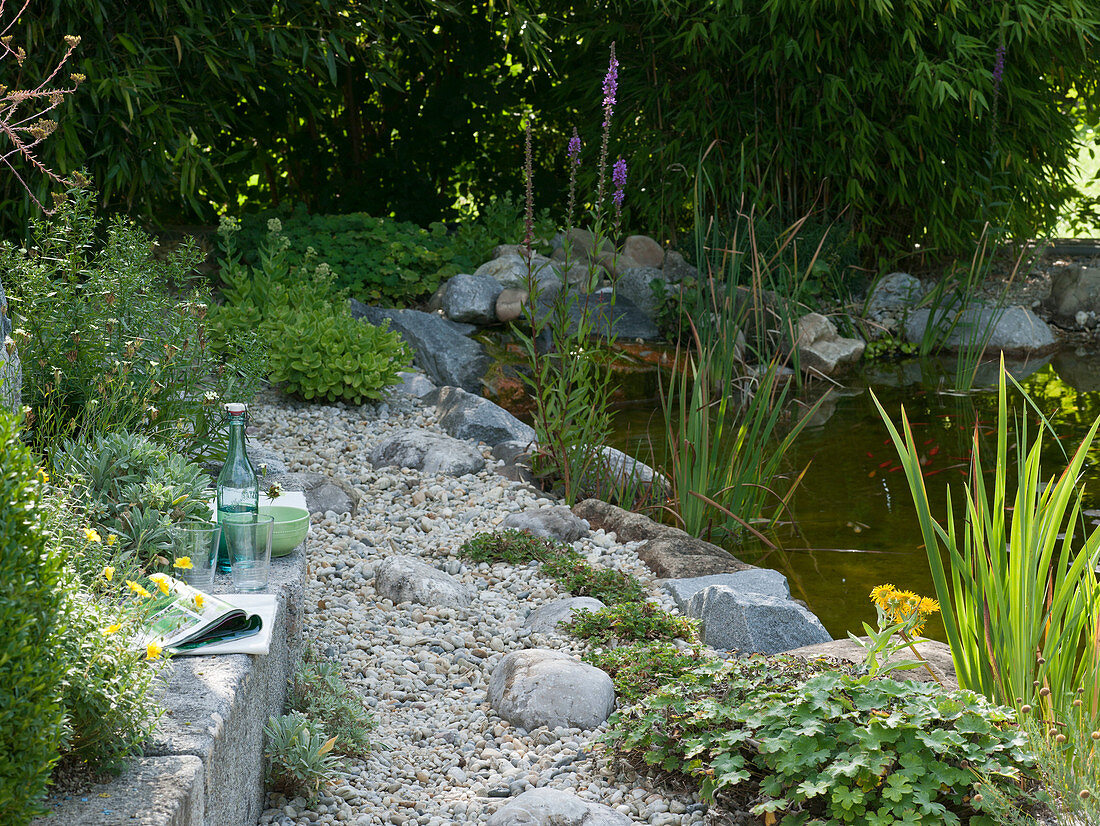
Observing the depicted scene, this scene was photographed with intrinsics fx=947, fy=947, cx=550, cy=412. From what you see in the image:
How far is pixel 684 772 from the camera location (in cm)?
172

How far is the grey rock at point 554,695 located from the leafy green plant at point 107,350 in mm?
1026

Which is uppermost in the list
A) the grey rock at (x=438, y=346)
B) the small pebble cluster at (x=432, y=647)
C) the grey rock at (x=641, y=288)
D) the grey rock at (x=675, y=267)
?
the grey rock at (x=675, y=267)

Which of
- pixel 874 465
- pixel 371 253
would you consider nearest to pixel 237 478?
pixel 874 465

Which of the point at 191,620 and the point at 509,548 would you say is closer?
the point at 191,620

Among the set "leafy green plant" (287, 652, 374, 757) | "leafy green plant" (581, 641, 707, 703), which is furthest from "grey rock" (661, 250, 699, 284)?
"leafy green plant" (287, 652, 374, 757)

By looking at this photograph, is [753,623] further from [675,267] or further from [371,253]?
[675,267]

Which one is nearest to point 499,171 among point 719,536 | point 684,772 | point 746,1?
point 746,1

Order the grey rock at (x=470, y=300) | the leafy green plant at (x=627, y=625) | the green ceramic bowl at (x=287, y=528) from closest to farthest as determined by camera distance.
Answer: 1. the green ceramic bowl at (x=287, y=528)
2. the leafy green plant at (x=627, y=625)
3. the grey rock at (x=470, y=300)

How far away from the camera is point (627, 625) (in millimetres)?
2387

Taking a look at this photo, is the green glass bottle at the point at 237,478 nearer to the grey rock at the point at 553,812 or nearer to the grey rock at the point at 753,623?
the grey rock at the point at 553,812

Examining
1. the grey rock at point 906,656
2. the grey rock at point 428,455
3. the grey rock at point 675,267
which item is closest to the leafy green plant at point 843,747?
the grey rock at point 906,656

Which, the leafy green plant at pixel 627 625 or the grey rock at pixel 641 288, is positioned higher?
the grey rock at pixel 641 288

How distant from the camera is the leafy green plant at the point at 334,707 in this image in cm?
→ 189

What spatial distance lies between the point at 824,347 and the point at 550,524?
11.8ft
